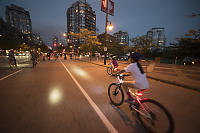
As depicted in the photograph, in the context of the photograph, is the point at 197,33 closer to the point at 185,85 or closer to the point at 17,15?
the point at 185,85

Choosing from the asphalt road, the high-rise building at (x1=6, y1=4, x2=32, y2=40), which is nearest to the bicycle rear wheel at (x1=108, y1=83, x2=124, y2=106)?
the asphalt road

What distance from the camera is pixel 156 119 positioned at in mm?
2324

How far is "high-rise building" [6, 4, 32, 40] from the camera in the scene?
140625 mm

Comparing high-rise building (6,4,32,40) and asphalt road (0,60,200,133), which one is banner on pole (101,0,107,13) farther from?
high-rise building (6,4,32,40)

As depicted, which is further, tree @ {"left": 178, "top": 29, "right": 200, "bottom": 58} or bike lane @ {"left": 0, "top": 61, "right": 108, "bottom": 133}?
tree @ {"left": 178, "top": 29, "right": 200, "bottom": 58}

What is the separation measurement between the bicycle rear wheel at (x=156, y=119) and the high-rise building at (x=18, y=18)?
178 meters

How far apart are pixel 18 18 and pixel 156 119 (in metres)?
210

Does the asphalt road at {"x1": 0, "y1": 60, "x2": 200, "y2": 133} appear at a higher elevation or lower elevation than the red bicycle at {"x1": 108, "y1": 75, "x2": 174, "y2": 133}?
lower

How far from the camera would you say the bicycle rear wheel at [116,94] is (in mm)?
3493

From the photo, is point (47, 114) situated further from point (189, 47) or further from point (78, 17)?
point (78, 17)

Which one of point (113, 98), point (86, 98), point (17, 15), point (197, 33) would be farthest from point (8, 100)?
point (17, 15)

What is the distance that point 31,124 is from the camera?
2561 millimetres

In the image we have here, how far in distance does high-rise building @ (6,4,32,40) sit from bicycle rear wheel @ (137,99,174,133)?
584 ft

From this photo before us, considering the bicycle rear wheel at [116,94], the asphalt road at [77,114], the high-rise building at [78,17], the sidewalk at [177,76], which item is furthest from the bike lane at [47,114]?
the high-rise building at [78,17]
